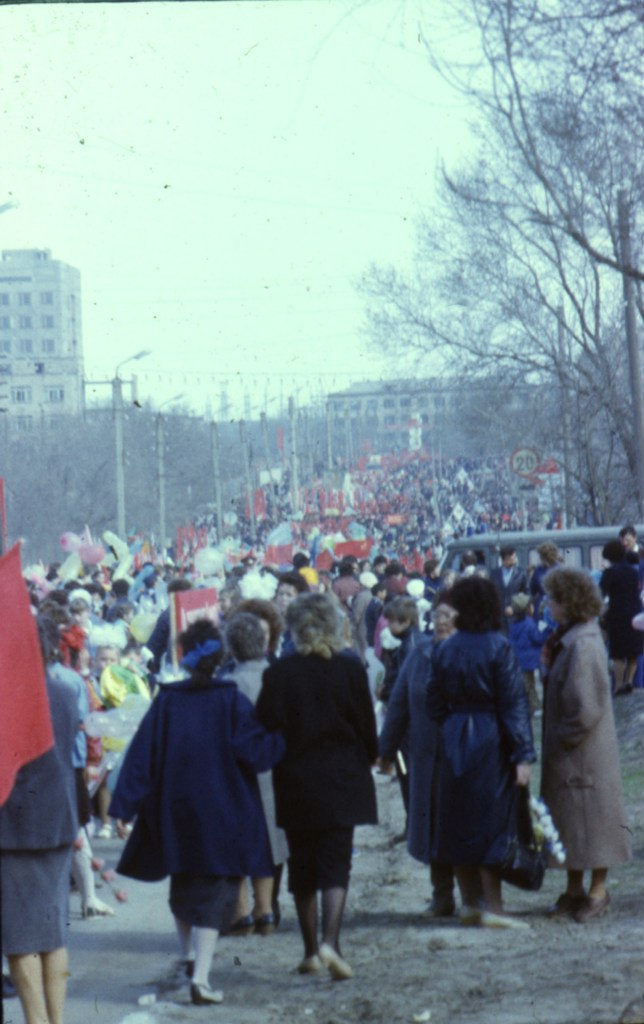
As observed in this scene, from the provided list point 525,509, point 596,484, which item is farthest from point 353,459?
point 596,484

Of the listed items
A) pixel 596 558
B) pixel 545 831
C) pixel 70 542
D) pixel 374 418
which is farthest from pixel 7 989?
pixel 374 418

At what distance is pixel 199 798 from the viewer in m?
7.61

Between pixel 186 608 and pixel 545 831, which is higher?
pixel 186 608

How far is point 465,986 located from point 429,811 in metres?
1.50

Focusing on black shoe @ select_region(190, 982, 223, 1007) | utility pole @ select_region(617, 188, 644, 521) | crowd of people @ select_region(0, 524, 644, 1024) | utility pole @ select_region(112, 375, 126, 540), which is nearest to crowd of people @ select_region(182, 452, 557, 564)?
utility pole @ select_region(112, 375, 126, 540)

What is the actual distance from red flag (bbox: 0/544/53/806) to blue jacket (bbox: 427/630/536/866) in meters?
2.75

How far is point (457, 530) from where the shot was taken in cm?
4772

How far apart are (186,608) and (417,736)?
4.30 metres

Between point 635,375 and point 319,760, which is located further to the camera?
point 635,375

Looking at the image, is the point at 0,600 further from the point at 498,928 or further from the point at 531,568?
the point at 531,568

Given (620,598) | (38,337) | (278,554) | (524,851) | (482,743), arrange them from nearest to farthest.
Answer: (482,743) → (524,851) → (620,598) → (278,554) → (38,337)

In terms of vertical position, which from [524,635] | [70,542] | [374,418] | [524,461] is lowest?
[524,635]

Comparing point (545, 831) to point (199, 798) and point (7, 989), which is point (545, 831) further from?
point (7, 989)

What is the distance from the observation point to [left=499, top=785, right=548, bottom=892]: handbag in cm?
835
